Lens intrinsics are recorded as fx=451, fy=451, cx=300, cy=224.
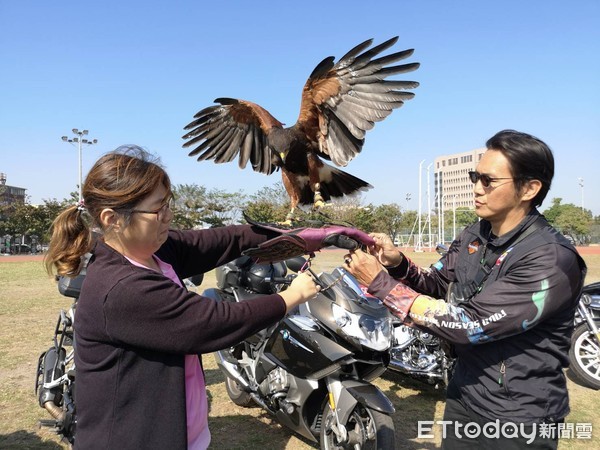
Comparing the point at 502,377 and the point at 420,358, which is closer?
the point at 502,377

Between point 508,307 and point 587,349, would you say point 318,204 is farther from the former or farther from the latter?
point 587,349

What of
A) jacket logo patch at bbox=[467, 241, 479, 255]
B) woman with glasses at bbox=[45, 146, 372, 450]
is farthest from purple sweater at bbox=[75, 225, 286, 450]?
jacket logo patch at bbox=[467, 241, 479, 255]

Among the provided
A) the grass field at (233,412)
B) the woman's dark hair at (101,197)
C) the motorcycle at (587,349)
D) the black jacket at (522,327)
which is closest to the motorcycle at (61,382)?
the grass field at (233,412)

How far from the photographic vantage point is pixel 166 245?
1.74 metres

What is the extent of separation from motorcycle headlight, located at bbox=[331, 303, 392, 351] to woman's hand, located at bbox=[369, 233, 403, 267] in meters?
0.68

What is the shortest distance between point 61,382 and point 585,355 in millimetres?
4710

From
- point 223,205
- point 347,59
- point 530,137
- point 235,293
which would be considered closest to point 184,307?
point 530,137

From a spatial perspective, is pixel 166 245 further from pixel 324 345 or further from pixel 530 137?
pixel 530 137

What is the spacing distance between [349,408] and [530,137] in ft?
5.64

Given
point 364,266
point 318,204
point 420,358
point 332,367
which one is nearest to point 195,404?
point 364,266

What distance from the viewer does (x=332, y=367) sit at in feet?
8.45

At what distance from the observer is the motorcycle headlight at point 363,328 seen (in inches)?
101

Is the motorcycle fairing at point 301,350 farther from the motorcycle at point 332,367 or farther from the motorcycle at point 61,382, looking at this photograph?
the motorcycle at point 61,382

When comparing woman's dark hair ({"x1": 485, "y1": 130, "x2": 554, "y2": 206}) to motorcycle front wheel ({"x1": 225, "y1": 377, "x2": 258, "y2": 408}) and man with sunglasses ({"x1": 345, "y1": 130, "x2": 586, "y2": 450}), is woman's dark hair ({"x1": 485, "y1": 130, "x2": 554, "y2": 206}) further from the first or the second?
motorcycle front wheel ({"x1": 225, "y1": 377, "x2": 258, "y2": 408})
